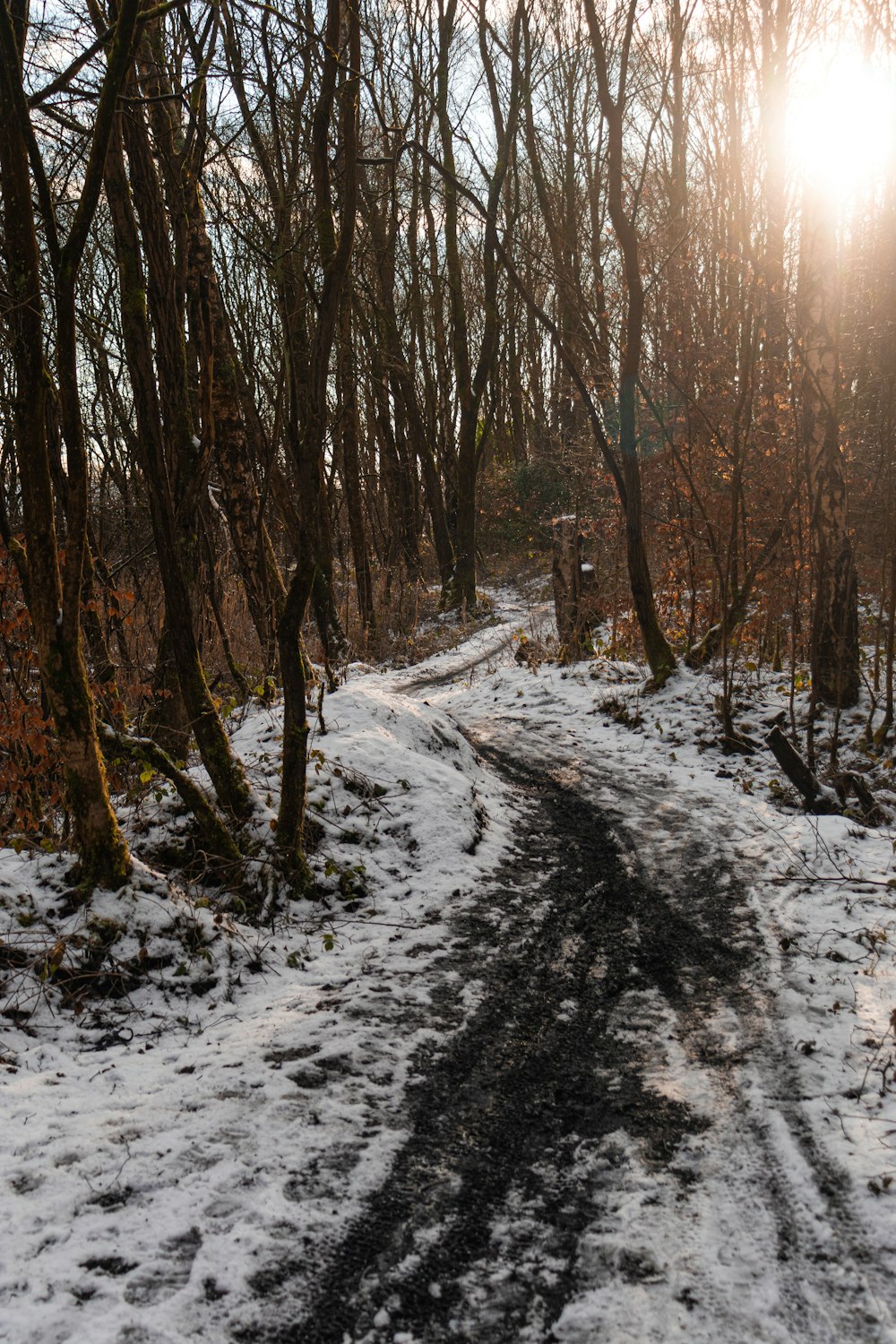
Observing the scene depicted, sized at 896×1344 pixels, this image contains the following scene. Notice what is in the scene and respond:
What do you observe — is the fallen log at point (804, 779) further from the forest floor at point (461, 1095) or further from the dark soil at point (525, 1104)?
the dark soil at point (525, 1104)

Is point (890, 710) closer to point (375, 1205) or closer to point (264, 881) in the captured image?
point (264, 881)

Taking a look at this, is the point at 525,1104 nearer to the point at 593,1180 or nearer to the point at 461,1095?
A: the point at 461,1095

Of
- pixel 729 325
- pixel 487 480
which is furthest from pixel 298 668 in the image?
pixel 487 480

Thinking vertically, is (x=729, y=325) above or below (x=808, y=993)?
above

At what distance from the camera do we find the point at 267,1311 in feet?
6.59

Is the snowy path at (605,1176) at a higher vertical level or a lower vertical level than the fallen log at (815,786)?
lower

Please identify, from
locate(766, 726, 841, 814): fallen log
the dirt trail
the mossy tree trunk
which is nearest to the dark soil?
the dirt trail

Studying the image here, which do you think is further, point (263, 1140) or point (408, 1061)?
point (408, 1061)

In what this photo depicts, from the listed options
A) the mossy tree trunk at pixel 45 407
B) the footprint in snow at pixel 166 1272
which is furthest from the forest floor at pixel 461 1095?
the mossy tree trunk at pixel 45 407

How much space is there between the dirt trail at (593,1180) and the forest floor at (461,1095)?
0.01m

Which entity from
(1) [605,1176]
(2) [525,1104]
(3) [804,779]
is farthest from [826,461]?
(1) [605,1176]

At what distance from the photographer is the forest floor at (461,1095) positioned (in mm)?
2047

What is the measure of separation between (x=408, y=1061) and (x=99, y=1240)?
1197 millimetres

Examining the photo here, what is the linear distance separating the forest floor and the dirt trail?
0.03 feet
